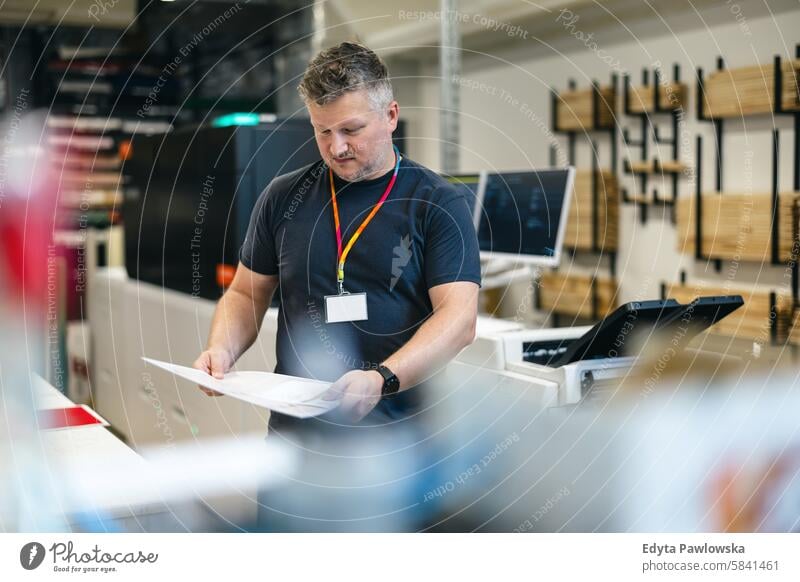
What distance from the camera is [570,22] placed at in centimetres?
309

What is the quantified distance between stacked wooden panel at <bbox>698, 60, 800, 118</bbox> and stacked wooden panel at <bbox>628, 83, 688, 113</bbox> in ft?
0.38

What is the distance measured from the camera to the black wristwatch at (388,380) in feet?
5.31

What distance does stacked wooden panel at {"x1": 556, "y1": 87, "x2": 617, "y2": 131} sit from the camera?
3477mm

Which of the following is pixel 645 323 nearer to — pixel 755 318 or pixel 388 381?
pixel 388 381

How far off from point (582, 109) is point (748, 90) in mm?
876

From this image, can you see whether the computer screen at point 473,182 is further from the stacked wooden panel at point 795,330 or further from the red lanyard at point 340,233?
the red lanyard at point 340,233

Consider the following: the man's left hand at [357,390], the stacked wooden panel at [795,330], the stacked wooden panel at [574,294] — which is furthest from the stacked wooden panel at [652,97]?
the man's left hand at [357,390]

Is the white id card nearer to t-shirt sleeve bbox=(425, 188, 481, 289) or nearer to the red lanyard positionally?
the red lanyard

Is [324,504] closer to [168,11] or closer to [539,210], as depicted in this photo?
[539,210]

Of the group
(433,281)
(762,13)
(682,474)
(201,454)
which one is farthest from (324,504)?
(762,13)

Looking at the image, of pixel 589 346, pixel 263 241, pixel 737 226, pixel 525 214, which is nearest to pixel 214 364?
pixel 263 241

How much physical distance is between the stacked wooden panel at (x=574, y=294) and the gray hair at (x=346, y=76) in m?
1.79
